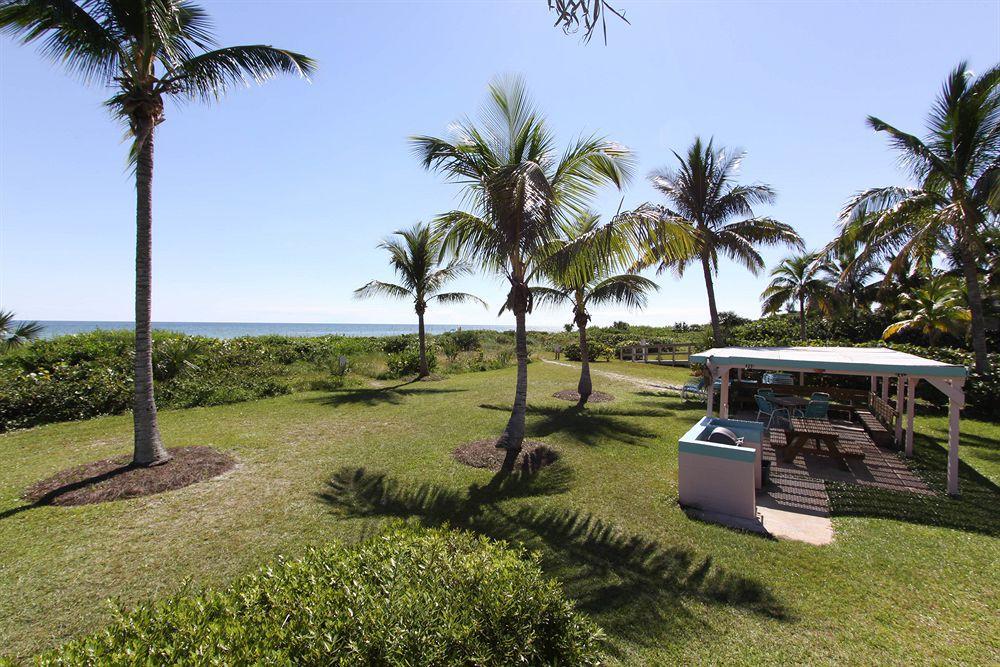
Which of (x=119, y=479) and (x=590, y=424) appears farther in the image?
(x=590, y=424)

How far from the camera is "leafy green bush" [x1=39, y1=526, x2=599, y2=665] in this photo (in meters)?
1.94

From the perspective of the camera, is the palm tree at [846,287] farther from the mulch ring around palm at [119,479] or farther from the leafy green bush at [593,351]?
the mulch ring around palm at [119,479]

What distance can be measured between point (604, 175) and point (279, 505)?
313 inches

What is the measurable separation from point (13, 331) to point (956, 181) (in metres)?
26.4

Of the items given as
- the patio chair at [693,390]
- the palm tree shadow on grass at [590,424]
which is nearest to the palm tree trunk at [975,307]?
the patio chair at [693,390]

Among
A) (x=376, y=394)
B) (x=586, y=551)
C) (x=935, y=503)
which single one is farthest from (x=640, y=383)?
(x=586, y=551)

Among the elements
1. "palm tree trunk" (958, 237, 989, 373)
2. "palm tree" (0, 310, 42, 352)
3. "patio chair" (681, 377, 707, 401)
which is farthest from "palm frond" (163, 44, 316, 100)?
"palm tree trunk" (958, 237, 989, 373)

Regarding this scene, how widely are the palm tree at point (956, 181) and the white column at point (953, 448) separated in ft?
25.7

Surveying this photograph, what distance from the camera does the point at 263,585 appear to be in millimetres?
2555

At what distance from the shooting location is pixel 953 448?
244 inches

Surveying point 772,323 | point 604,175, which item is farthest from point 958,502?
point 772,323

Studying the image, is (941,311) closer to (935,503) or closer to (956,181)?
(956,181)

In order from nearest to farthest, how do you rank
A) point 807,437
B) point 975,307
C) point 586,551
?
point 586,551, point 807,437, point 975,307

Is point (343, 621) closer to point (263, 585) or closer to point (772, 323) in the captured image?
point (263, 585)
